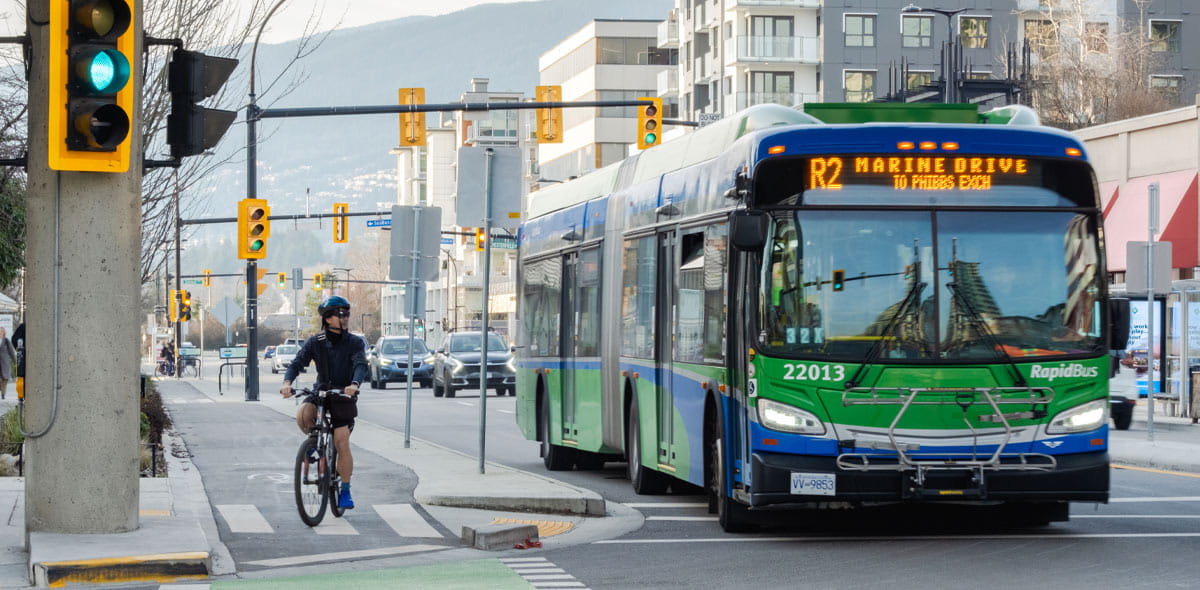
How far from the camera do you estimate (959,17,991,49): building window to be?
9138cm

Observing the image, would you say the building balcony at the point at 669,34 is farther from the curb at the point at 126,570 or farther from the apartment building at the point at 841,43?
the curb at the point at 126,570

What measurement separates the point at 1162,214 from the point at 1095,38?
100 feet

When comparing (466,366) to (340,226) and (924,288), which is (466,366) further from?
(924,288)

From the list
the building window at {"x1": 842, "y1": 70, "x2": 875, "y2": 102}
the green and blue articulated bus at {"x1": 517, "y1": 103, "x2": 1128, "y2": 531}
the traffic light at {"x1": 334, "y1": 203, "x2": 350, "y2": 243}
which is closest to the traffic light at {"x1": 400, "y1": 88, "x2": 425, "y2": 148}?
the green and blue articulated bus at {"x1": 517, "y1": 103, "x2": 1128, "y2": 531}

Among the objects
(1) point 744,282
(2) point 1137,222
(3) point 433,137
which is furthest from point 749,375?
(3) point 433,137

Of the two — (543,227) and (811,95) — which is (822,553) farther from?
(811,95)

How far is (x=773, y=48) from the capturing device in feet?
302

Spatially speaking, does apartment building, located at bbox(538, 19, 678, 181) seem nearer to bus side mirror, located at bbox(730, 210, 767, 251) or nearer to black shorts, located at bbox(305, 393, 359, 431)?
black shorts, located at bbox(305, 393, 359, 431)

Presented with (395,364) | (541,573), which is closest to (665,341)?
(541,573)

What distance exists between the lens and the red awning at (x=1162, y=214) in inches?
1510

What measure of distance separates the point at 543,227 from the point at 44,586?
11.9m

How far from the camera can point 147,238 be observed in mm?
34406

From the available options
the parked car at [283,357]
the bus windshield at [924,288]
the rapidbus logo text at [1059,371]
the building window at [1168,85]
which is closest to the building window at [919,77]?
the building window at [1168,85]

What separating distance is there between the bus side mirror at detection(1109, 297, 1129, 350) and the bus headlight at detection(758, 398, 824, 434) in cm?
215
